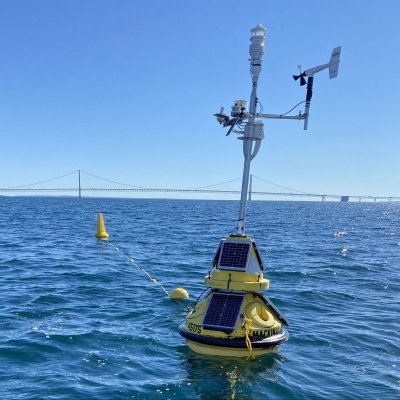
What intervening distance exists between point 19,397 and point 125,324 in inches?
176

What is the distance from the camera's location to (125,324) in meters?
11.9

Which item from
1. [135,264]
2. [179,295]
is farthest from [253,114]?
[135,264]

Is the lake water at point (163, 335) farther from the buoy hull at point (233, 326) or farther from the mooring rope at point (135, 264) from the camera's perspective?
the buoy hull at point (233, 326)

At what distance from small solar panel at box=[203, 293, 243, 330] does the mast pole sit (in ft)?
5.63

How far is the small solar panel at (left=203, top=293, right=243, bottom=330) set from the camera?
9180 mm

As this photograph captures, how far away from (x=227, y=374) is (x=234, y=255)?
7.97 feet

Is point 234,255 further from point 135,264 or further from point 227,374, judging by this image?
point 135,264

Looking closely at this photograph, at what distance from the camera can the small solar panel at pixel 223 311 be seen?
30.1 feet

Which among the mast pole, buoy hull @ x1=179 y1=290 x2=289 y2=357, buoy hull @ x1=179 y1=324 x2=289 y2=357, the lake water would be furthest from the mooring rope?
the mast pole

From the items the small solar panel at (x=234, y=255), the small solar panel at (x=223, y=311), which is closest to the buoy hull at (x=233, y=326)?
the small solar panel at (x=223, y=311)

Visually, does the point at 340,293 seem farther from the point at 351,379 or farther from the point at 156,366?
the point at 156,366

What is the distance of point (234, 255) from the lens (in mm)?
9711

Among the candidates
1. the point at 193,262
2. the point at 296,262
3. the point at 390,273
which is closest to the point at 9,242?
the point at 193,262

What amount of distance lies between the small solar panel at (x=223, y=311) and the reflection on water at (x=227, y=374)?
2.25 ft
